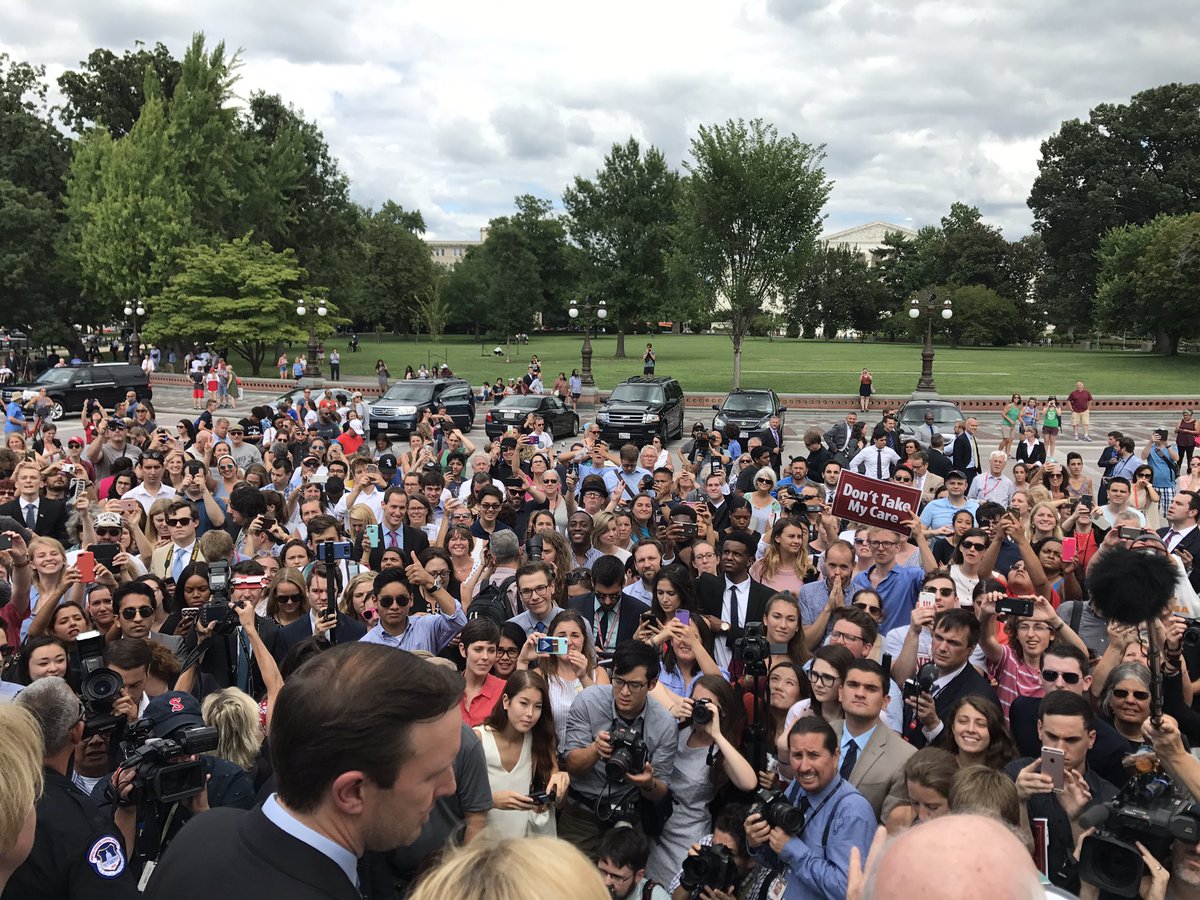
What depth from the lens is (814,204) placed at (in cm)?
3188

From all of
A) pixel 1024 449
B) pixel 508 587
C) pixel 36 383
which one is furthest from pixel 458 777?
pixel 36 383

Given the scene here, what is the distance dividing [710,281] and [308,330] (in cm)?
2253

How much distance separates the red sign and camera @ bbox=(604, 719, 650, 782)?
3.47m

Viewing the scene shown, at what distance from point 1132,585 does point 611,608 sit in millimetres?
3257

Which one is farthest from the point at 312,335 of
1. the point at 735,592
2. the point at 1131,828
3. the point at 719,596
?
the point at 1131,828

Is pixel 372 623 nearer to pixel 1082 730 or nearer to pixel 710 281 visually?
pixel 1082 730

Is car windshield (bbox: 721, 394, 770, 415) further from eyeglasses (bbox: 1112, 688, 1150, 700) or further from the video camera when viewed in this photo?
the video camera

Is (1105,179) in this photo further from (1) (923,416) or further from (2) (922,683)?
(2) (922,683)

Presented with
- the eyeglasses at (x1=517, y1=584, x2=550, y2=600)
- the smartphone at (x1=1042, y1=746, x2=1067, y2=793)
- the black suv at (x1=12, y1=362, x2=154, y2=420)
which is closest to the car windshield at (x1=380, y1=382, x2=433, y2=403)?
the black suv at (x1=12, y1=362, x2=154, y2=420)

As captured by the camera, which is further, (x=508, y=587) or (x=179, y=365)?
(x=179, y=365)

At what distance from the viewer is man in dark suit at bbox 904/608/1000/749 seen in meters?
4.79

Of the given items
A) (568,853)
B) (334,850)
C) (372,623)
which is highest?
(568,853)

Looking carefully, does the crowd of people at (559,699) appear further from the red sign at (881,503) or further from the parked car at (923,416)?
the parked car at (923,416)

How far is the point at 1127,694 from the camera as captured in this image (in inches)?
172
